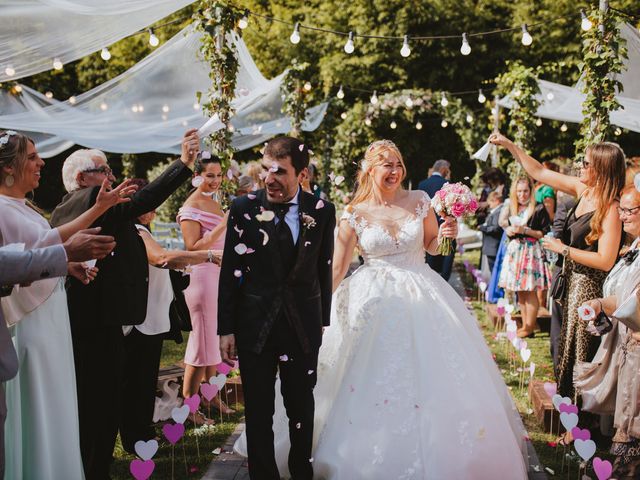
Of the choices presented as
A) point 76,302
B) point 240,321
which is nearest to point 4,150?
point 76,302

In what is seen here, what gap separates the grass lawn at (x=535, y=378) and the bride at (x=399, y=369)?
17.1 inches

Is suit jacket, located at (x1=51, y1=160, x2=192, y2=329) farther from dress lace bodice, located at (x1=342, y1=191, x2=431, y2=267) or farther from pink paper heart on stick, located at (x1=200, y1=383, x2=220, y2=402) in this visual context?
dress lace bodice, located at (x1=342, y1=191, x2=431, y2=267)

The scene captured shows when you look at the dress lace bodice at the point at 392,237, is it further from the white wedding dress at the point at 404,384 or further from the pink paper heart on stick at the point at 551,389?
the pink paper heart on stick at the point at 551,389

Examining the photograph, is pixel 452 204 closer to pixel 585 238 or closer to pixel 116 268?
pixel 585 238

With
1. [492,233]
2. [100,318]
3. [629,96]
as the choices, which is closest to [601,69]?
[629,96]

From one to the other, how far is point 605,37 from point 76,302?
5.29 metres

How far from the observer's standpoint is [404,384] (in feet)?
12.3

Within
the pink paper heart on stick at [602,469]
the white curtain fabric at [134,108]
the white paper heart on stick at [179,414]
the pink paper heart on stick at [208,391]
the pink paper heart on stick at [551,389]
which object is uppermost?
the white curtain fabric at [134,108]

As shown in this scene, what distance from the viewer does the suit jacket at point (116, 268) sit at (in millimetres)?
3307

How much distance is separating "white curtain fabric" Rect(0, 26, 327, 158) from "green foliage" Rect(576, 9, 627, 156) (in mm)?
3414

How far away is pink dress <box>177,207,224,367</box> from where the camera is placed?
16.0 feet

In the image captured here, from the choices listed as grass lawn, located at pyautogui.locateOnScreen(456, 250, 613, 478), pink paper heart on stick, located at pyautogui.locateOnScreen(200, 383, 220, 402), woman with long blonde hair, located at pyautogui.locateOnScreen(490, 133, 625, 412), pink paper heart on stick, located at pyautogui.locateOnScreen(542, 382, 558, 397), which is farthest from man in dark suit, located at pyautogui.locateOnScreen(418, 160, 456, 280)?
pink paper heart on stick, located at pyautogui.locateOnScreen(200, 383, 220, 402)

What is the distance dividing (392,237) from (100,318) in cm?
188

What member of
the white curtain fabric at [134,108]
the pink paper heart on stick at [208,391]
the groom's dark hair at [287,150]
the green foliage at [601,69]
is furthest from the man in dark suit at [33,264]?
the green foliage at [601,69]
